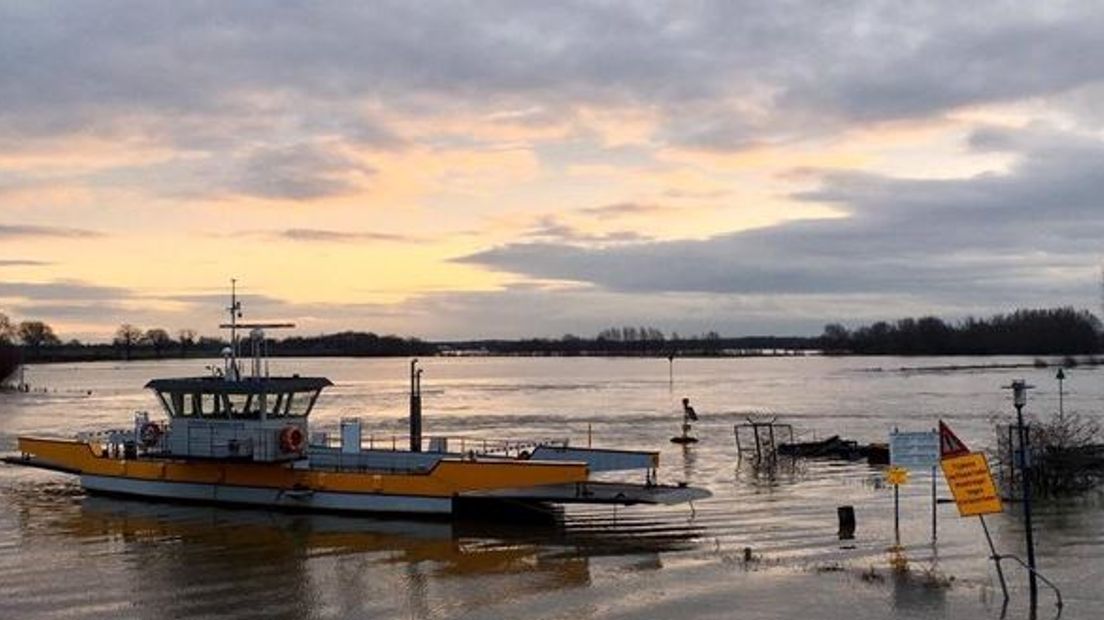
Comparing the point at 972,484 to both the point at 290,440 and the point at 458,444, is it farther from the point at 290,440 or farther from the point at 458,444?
the point at 458,444

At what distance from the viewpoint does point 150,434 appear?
126 ft

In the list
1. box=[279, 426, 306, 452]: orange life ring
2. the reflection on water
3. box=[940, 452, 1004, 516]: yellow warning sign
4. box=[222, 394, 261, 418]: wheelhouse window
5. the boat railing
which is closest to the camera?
box=[940, 452, 1004, 516]: yellow warning sign

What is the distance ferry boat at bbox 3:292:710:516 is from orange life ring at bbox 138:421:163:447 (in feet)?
0.12

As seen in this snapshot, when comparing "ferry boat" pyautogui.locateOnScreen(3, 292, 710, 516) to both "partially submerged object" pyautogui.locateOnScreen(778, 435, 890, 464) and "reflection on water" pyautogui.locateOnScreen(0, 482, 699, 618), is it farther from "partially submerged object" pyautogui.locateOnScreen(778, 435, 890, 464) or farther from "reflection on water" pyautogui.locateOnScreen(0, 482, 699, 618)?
"partially submerged object" pyautogui.locateOnScreen(778, 435, 890, 464)

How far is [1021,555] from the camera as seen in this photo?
80.8 feet

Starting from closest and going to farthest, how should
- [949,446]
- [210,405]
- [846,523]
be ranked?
[949,446] → [846,523] → [210,405]

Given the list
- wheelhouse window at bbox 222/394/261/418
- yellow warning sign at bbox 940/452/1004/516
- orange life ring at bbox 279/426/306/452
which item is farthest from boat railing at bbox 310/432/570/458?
yellow warning sign at bbox 940/452/1004/516

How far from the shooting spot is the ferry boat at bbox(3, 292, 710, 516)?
31625mm

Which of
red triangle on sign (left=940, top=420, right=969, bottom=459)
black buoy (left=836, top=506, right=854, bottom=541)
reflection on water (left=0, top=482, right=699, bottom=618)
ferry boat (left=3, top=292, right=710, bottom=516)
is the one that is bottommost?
reflection on water (left=0, top=482, right=699, bottom=618)

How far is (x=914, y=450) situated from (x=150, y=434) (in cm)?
2308

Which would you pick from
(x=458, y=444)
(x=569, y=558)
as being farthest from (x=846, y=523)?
(x=458, y=444)

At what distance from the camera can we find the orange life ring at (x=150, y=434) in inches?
1506

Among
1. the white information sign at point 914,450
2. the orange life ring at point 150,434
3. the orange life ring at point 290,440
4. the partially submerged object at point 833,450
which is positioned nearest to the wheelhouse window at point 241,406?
the orange life ring at point 290,440

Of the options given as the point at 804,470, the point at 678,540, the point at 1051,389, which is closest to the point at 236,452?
the point at 678,540
